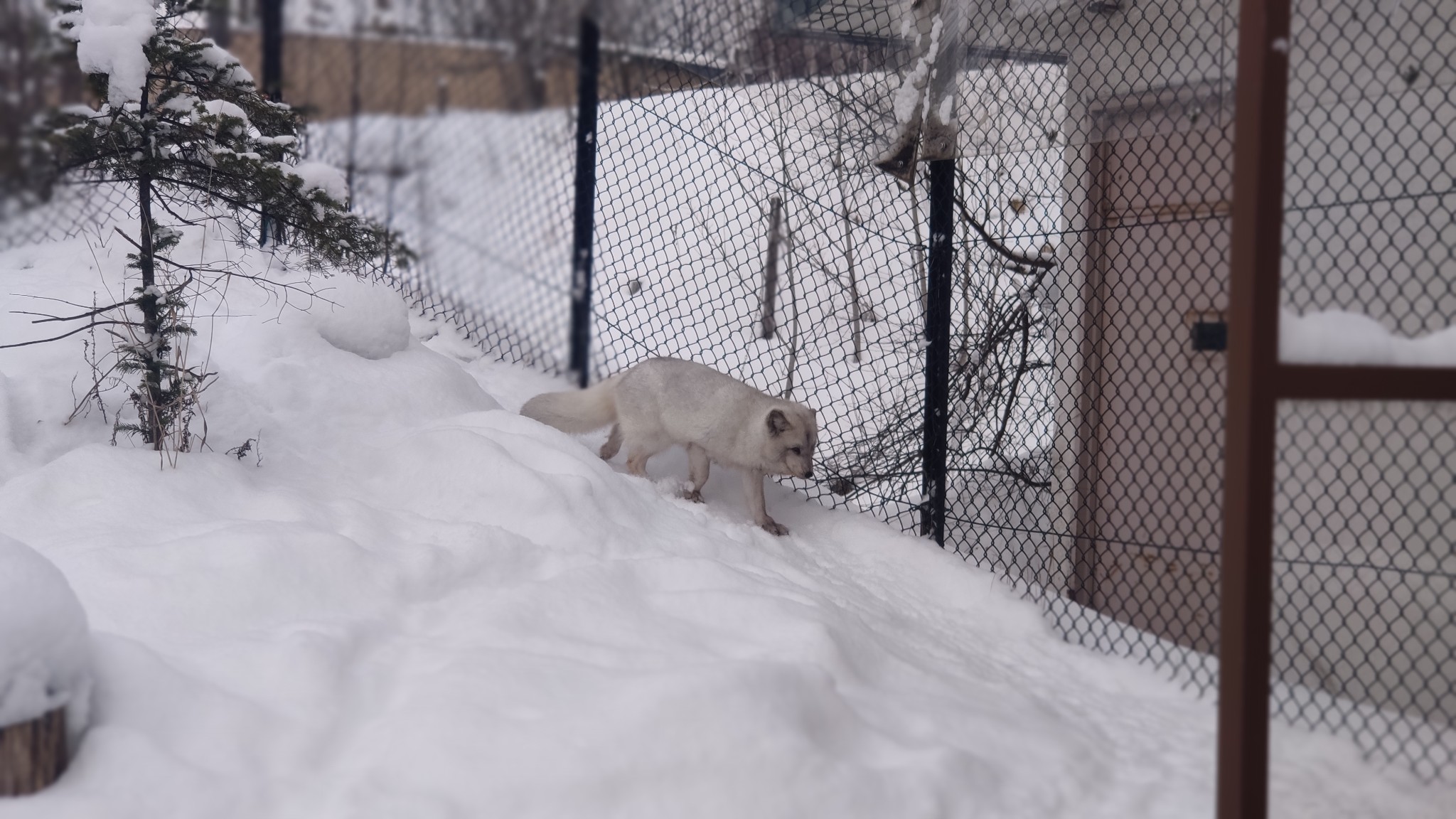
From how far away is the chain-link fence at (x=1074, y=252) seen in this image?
258 centimetres

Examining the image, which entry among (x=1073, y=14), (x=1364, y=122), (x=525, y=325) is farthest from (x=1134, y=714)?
(x=525, y=325)

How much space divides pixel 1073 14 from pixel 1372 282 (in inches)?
119

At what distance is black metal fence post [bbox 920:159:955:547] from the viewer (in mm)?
5043

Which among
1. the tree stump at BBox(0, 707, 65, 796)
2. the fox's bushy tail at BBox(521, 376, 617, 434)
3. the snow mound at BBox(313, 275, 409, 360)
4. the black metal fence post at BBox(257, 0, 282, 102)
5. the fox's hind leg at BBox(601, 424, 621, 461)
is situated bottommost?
the tree stump at BBox(0, 707, 65, 796)

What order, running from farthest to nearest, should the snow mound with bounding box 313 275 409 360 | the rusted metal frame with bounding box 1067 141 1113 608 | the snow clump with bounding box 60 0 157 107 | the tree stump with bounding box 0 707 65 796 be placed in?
the snow mound with bounding box 313 275 409 360 < the rusted metal frame with bounding box 1067 141 1113 608 < the snow clump with bounding box 60 0 157 107 < the tree stump with bounding box 0 707 65 796

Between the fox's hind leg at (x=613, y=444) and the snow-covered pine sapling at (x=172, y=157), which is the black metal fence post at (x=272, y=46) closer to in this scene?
the snow-covered pine sapling at (x=172, y=157)

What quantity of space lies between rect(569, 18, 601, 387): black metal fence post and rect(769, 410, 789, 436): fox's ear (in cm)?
198

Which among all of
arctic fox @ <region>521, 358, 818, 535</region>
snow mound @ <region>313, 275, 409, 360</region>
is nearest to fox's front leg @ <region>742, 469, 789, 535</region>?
arctic fox @ <region>521, 358, 818, 535</region>

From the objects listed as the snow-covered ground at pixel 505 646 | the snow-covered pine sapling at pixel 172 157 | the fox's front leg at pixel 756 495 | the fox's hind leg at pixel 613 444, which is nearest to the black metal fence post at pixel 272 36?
the snow-covered pine sapling at pixel 172 157

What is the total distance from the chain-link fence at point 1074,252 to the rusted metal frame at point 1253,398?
14 cm

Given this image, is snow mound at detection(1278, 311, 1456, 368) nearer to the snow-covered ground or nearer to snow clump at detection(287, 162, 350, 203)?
the snow-covered ground

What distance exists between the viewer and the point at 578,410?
5738mm

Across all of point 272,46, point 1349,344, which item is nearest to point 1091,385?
point 1349,344

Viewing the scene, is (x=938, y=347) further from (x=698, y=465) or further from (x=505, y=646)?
(x=505, y=646)
